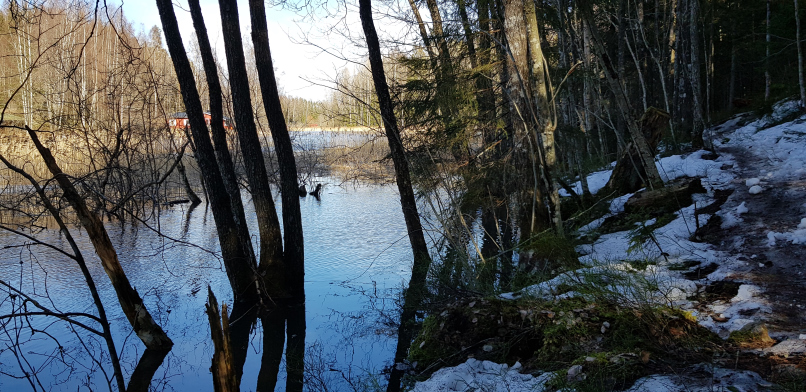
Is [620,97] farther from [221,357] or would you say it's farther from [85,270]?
[85,270]

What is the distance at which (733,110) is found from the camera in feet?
68.1

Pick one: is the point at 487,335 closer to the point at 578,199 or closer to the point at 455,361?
the point at 455,361

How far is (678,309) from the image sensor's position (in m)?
4.07

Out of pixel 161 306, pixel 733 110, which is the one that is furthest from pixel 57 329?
pixel 733 110

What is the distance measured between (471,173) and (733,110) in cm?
1603

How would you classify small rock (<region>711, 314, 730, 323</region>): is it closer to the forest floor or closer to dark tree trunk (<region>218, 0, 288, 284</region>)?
the forest floor

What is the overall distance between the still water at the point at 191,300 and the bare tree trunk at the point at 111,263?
29 centimetres

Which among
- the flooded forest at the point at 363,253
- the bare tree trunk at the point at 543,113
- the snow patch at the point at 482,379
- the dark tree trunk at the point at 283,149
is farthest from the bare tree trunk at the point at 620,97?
the dark tree trunk at the point at 283,149

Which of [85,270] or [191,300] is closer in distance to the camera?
[85,270]

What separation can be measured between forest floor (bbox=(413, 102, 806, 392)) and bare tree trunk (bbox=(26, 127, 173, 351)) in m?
3.36

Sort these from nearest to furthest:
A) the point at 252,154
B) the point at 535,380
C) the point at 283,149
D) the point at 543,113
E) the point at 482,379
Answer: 1. the point at 535,380
2. the point at 482,379
3. the point at 543,113
4. the point at 252,154
5. the point at 283,149

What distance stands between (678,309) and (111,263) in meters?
5.48

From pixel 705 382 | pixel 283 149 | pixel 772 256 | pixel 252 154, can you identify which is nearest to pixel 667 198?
pixel 772 256

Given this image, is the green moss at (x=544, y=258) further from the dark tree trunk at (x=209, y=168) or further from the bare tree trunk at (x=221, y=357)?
the dark tree trunk at (x=209, y=168)
